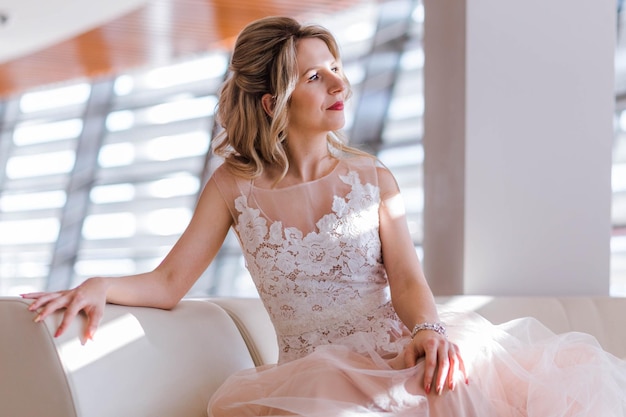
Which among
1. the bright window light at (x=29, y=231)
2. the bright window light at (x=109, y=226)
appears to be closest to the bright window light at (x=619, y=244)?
the bright window light at (x=109, y=226)

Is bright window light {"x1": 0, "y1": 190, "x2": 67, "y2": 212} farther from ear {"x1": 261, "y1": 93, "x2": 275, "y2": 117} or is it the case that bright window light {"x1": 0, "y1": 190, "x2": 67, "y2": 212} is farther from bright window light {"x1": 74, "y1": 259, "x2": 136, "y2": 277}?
ear {"x1": 261, "y1": 93, "x2": 275, "y2": 117}

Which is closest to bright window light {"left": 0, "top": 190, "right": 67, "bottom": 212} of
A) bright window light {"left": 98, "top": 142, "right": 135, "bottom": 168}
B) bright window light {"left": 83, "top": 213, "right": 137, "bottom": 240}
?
bright window light {"left": 83, "top": 213, "right": 137, "bottom": 240}

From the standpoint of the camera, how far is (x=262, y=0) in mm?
6422

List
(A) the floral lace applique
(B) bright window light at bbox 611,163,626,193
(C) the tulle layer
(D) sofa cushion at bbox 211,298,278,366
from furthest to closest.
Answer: (B) bright window light at bbox 611,163,626,193, (D) sofa cushion at bbox 211,298,278,366, (A) the floral lace applique, (C) the tulle layer

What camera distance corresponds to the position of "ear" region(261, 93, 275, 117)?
8.09 ft

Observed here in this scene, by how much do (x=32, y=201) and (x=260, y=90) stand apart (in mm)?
8714

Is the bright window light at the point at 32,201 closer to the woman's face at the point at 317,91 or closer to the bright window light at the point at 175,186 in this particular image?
the bright window light at the point at 175,186

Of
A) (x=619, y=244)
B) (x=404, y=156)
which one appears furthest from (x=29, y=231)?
(x=619, y=244)

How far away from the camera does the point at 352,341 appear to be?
7.10 ft

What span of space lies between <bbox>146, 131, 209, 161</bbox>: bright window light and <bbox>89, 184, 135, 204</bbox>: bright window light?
1.76 feet

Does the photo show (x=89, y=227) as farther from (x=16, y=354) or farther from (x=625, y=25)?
(x=16, y=354)

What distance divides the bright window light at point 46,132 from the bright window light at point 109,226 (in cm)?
107

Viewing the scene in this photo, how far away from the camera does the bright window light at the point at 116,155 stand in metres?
9.52

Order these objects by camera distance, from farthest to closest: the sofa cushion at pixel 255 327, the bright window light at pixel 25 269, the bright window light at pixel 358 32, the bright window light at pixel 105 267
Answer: the bright window light at pixel 25 269
the bright window light at pixel 105 267
the bright window light at pixel 358 32
the sofa cushion at pixel 255 327
